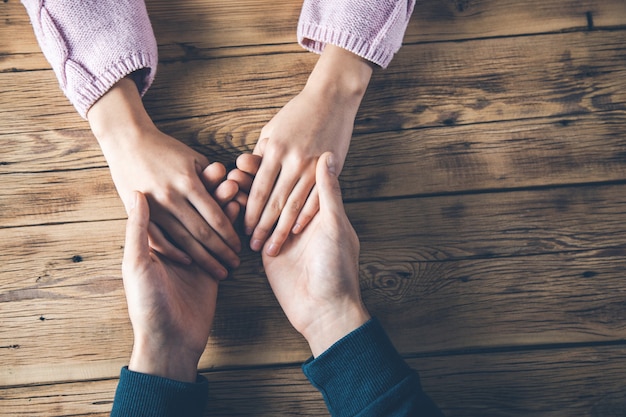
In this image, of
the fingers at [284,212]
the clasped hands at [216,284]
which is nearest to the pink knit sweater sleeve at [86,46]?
the clasped hands at [216,284]

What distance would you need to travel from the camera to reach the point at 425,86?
1.00 metres

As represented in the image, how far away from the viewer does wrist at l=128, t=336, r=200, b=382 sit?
77cm

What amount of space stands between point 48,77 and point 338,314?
0.73 metres

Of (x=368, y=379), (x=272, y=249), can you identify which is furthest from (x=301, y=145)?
(x=368, y=379)

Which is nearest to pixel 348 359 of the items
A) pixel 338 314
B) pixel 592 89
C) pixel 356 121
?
pixel 338 314

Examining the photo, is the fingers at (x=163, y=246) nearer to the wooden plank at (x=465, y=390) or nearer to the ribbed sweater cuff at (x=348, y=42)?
the wooden plank at (x=465, y=390)

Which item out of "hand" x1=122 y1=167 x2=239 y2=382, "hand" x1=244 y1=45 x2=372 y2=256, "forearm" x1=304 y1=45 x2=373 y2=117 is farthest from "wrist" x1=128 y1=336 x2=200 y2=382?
"forearm" x1=304 y1=45 x2=373 y2=117

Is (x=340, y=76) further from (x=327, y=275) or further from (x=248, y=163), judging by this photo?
(x=327, y=275)

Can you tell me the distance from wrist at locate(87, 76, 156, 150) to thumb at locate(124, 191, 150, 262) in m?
0.15

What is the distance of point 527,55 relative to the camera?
101 cm

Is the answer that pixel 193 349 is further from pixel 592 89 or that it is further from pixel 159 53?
pixel 592 89

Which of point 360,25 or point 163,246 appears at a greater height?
point 360,25

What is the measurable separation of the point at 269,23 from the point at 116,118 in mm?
363

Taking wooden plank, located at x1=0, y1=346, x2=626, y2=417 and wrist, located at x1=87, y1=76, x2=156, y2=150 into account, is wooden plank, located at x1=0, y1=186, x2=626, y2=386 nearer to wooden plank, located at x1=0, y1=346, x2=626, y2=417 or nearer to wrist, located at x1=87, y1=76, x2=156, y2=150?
wooden plank, located at x1=0, y1=346, x2=626, y2=417
